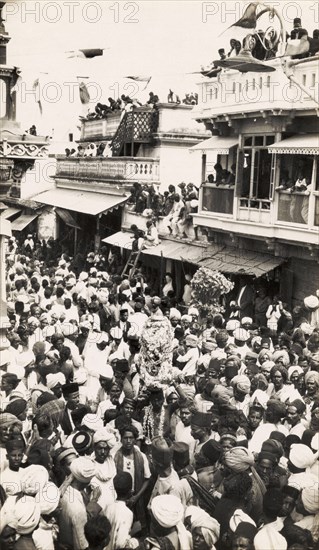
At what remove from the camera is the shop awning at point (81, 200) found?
1728 centimetres

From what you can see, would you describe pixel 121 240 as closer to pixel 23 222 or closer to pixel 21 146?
pixel 23 222

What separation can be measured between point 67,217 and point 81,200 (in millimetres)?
558

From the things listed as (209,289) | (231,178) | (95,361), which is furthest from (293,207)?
(95,361)

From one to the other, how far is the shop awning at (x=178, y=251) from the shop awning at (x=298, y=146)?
3.05m

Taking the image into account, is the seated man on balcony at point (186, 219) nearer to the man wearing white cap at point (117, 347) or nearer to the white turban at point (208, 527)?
the man wearing white cap at point (117, 347)

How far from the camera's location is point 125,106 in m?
22.1

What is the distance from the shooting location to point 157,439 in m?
5.63

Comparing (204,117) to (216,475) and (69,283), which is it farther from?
(216,475)

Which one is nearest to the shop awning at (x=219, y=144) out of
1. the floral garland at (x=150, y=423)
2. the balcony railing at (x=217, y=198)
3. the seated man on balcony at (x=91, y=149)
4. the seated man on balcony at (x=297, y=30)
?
the balcony railing at (x=217, y=198)

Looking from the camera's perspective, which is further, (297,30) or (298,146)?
(297,30)

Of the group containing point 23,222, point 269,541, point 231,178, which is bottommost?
point 23,222

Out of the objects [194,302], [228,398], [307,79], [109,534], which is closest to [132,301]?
[194,302]

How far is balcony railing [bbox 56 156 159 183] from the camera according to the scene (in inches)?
734

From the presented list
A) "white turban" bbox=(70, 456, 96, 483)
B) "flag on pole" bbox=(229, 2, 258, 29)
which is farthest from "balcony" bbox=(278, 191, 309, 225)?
"white turban" bbox=(70, 456, 96, 483)
